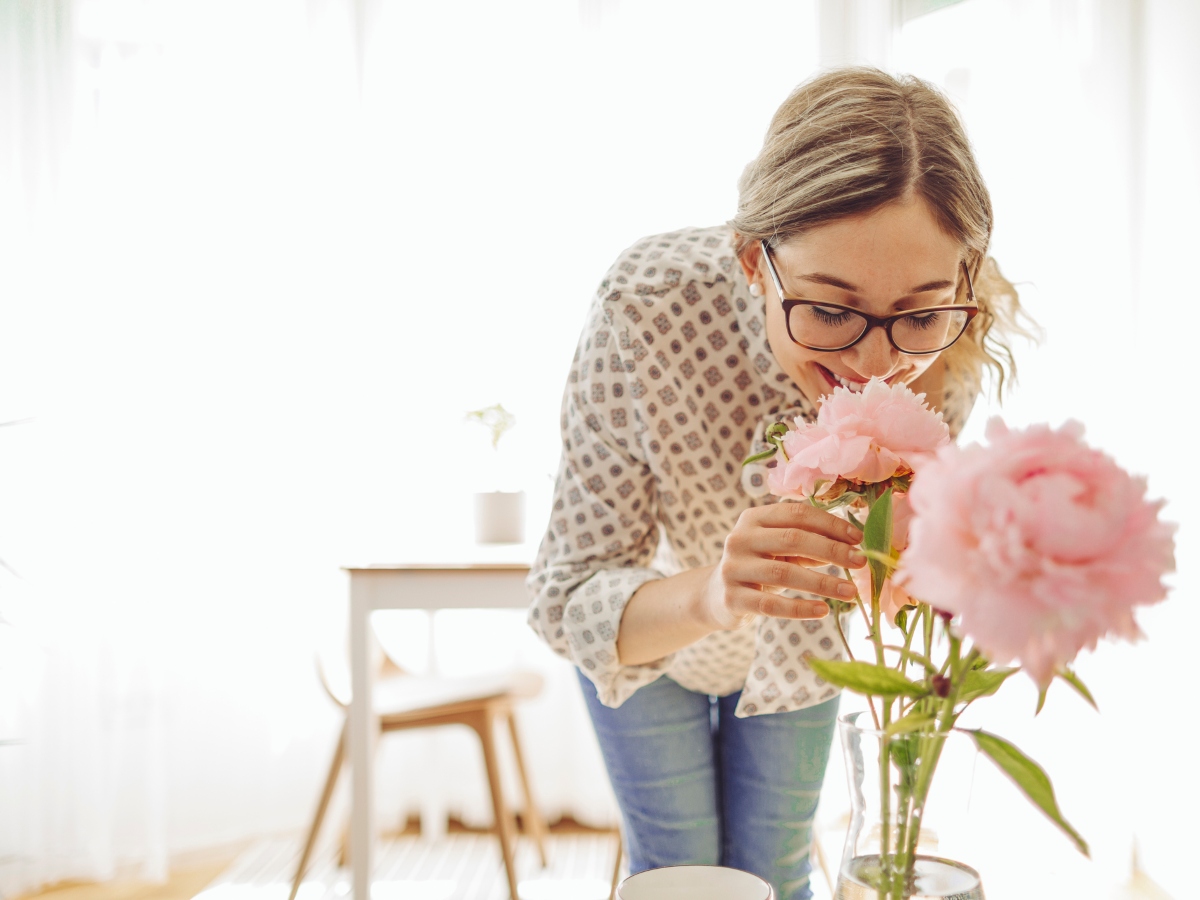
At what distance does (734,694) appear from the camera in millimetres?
1134

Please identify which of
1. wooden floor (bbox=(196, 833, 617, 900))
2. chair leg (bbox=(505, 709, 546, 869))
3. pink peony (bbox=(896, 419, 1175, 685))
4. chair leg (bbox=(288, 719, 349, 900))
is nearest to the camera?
pink peony (bbox=(896, 419, 1175, 685))

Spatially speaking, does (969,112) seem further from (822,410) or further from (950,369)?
(822,410)

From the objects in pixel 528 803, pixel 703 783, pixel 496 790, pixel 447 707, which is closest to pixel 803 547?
pixel 703 783

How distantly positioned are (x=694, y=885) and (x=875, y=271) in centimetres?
47

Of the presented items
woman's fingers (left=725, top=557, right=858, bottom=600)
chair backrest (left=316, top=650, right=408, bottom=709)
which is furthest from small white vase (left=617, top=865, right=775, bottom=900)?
chair backrest (left=316, top=650, right=408, bottom=709)

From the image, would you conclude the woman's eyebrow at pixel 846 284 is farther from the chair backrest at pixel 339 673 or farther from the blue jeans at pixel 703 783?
the chair backrest at pixel 339 673

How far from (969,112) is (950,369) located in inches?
68.7

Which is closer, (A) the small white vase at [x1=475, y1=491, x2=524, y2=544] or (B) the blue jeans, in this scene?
(B) the blue jeans

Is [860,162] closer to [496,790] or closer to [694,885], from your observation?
[694,885]

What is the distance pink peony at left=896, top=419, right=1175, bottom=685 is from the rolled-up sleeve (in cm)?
56

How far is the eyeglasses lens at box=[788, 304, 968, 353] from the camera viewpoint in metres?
0.76

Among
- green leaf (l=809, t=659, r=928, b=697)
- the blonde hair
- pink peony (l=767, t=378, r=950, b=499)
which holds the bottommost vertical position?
green leaf (l=809, t=659, r=928, b=697)

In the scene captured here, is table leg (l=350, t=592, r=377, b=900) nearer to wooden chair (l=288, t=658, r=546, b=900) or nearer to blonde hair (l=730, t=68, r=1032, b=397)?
wooden chair (l=288, t=658, r=546, b=900)

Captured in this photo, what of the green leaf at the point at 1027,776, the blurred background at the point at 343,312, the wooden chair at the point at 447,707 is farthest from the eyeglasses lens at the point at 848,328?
the blurred background at the point at 343,312
